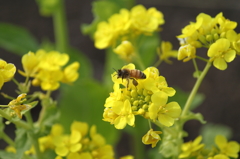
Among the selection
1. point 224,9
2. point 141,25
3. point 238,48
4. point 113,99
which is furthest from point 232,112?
point 113,99

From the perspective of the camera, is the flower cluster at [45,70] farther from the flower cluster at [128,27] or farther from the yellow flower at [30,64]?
the flower cluster at [128,27]

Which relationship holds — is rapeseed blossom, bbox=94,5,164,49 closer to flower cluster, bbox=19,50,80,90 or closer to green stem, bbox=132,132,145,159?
flower cluster, bbox=19,50,80,90

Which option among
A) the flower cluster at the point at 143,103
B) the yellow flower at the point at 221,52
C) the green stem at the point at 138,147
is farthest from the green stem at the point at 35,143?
the green stem at the point at 138,147

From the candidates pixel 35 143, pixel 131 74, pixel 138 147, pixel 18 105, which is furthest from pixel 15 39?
pixel 131 74

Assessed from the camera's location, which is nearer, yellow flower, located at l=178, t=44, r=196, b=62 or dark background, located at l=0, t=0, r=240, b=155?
yellow flower, located at l=178, t=44, r=196, b=62

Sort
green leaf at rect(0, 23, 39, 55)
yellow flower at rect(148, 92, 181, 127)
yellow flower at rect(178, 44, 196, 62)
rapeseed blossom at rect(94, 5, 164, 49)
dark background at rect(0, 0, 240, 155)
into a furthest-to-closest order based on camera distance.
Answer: dark background at rect(0, 0, 240, 155) → green leaf at rect(0, 23, 39, 55) → rapeseed blossom at rect(94, 5, 164, 49) → yellow flower at rect(178, 44, 196, 62) → yellow flower at rect(148, 92, 181, 127)

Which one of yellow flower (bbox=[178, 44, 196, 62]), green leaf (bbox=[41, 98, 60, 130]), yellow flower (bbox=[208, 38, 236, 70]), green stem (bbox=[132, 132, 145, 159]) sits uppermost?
green stem (bbox=[132, 132, 145, 159])

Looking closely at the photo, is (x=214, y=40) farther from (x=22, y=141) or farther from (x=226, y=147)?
(x=22, y=141)

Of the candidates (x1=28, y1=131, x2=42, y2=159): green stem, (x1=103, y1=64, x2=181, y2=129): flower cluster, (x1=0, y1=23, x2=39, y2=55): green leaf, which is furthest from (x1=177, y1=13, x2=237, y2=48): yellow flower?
(x1=0, y1=23, x2=39, y2=55): green leaf
